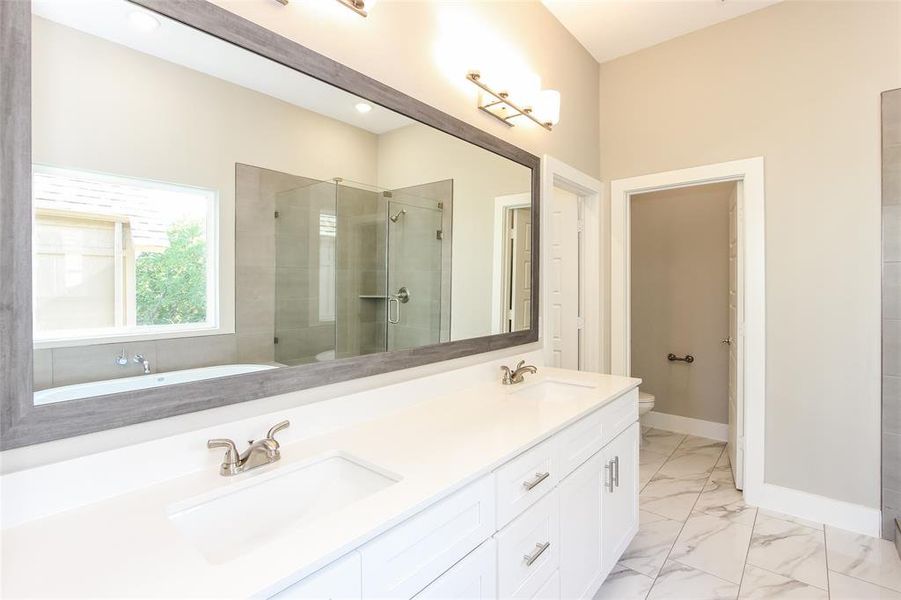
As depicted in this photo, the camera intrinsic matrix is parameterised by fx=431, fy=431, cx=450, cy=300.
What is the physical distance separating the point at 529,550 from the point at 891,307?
7.66 feet

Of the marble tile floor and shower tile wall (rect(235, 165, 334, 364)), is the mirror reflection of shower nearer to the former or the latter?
shower tile wall (rect(235, 165, 334, 364))

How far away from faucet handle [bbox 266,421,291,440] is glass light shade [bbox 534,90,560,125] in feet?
6.54

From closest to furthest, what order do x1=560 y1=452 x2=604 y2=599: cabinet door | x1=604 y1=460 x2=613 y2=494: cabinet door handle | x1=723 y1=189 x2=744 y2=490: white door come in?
x1=560 y1=452 x2=604 y2=599: cabinet door → x1=604 y1=460 x2=613 y2=494: cabinet door handle → x1=723 y1=189 x2=744 y2=490: white door

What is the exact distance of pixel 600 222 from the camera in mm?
3123

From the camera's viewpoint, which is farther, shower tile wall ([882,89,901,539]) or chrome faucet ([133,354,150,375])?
shower tile wall ([882,89,901,539])

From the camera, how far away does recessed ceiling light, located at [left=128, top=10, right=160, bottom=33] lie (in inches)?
38.3

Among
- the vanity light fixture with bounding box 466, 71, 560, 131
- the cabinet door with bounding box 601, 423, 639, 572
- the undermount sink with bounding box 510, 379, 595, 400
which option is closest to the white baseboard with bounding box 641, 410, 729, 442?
the cabinet door with bounding box 601, 423, 639, 572

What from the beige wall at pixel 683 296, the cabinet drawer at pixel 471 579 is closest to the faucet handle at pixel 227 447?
the cabinet drawer at pixel 471 579

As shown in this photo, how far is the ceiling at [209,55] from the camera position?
2.99 feet

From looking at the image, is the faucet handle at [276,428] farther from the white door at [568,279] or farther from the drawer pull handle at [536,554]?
the white door at [568,279]

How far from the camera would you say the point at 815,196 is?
2414 mm

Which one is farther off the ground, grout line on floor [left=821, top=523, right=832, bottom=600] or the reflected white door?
the reflected white door

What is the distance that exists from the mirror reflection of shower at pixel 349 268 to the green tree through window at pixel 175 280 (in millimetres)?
105

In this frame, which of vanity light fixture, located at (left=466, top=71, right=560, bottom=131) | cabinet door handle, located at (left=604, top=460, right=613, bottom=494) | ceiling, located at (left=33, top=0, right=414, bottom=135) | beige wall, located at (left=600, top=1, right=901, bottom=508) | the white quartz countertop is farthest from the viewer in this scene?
beige wall, located at (left=600, top=1, right=901, bottom=508)
